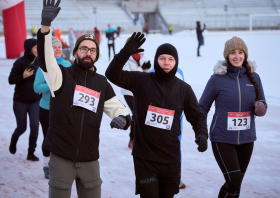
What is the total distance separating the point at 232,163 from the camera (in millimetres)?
3133

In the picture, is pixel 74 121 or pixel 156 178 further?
pixel 156 178

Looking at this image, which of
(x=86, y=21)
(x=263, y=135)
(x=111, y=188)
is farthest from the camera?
(x=86, y=21)

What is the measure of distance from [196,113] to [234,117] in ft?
1.47

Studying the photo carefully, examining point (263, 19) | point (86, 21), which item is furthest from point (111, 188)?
point (86, 21)

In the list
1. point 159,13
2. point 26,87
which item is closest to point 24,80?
point 26,87

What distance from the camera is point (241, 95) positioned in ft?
10.7

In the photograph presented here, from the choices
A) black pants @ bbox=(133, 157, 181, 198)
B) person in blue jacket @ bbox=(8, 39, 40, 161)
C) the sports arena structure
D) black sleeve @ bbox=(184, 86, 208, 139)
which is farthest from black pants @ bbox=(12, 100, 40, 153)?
the sports arena structure

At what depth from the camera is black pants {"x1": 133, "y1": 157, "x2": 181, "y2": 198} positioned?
2765mm

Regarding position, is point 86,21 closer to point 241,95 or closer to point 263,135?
point 263,135

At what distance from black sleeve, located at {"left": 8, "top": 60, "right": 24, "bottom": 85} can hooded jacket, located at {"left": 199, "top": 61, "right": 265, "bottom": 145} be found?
2609 mm

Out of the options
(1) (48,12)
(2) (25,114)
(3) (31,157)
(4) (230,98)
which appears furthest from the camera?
(3) (31,157)

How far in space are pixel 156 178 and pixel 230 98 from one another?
1017mm

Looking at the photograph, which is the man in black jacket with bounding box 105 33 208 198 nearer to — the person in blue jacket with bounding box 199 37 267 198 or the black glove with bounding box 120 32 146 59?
the black glove with bounding box 120 32 146 59

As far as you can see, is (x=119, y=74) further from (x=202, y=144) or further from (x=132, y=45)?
(x=202, y=144)
